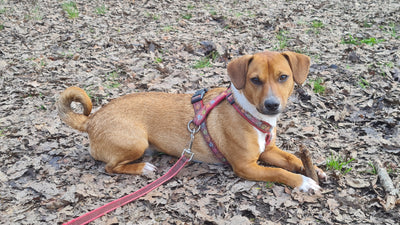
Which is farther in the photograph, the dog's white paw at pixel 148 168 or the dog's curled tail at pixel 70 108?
the dog's white paw at pixel 148 168

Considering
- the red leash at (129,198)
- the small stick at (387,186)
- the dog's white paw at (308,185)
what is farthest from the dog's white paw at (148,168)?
the small stick at (387,186)

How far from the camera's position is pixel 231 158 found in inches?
158

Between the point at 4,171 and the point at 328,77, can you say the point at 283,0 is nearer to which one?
the point at 328,77

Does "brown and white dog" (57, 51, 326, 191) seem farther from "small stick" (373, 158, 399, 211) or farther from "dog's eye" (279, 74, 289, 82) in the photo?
"small stick" (373, 158, 399, 211)

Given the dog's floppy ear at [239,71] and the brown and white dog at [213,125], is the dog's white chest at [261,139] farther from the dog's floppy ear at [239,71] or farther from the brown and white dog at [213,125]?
the dog's floppy ear at [239,71]

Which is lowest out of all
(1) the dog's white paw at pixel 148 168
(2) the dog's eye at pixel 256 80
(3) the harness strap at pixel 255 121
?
(1) the dog's white paw at pixel 148 168

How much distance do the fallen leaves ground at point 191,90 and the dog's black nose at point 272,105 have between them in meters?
0.94

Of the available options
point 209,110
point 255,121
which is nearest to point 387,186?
point 255,121

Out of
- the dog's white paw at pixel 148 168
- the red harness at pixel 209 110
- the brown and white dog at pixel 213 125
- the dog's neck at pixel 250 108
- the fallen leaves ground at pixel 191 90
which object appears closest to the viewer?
the fallen leaves ground at pixel 191 90

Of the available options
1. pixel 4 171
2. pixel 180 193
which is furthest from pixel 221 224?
pixel 4 171

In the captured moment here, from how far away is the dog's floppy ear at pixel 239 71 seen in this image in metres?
3.71

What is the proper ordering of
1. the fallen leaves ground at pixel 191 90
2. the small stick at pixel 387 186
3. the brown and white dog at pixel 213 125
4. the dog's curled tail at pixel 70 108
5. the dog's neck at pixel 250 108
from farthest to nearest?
the dog's curled tail at pixel 70 108 < the dog's neck at pixel 250 108 < the brown and white dog at pixel 213 125 < the fallen leaves ground at pixel 191 90 < the small stick at pixel 387 186

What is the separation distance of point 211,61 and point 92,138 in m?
3.52

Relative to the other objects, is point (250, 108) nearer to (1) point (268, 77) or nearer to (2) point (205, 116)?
(1) point (268, 77)
